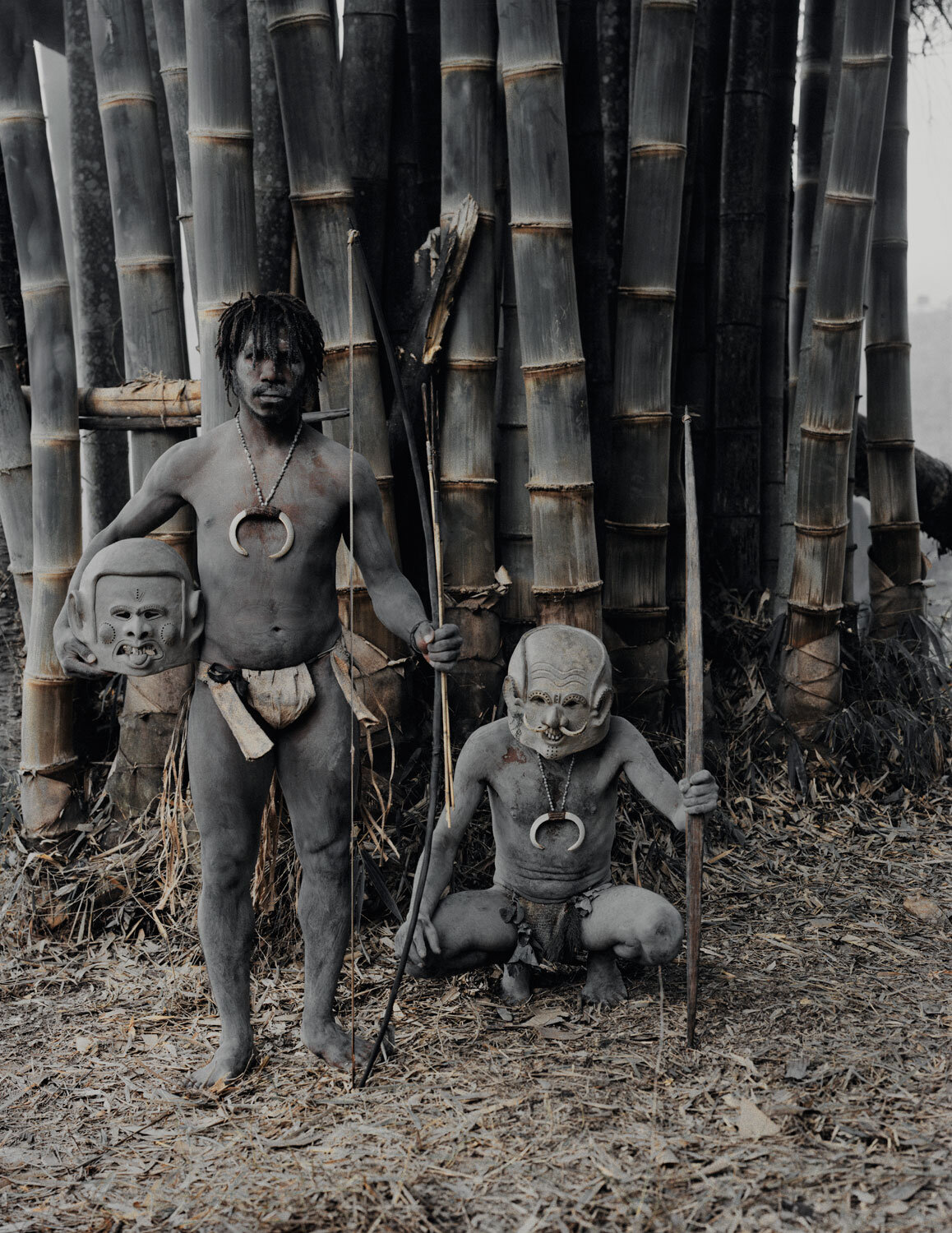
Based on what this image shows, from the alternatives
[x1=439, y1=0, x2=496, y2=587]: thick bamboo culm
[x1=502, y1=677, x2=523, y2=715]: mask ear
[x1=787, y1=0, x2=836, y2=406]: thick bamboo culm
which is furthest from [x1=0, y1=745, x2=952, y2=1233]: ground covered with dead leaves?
[x1=787, y1=0, x2=836, y2=406]: thick bamboo culm

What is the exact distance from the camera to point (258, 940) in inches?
131

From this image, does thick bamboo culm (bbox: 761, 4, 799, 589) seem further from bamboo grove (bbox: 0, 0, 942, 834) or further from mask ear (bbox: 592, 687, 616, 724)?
mask ear (bbox: 592, 687, 616, 724)

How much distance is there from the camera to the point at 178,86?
363cm

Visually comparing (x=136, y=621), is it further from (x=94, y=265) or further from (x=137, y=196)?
(x=94, y=265)

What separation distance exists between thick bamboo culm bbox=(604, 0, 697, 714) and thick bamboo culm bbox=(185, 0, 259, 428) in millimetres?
1324

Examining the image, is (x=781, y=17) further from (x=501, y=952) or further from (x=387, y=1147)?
(x=387, y=1147)

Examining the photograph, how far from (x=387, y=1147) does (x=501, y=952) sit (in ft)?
2.37

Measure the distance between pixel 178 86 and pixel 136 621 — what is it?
2.06 meters

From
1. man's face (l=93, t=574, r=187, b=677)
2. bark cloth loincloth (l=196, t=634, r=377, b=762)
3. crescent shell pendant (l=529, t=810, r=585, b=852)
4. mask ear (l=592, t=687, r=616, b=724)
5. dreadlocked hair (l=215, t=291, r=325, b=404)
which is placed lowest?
crescent shell pendant (l=529, t=810, r=585, b=852)

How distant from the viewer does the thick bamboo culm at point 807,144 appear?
4953mm

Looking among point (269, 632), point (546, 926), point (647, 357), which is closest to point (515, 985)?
point (546, 926)

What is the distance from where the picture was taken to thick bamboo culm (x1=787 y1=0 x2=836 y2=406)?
495cm

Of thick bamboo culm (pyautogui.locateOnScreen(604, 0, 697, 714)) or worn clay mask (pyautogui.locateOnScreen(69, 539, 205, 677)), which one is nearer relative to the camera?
worn clay mask (pyautogui.locateOnScreen(69, 539, 205, 677))

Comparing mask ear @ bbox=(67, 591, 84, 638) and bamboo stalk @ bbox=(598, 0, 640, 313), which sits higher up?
bamboo stalk @ bbox=(598, 0, 640, 313)
